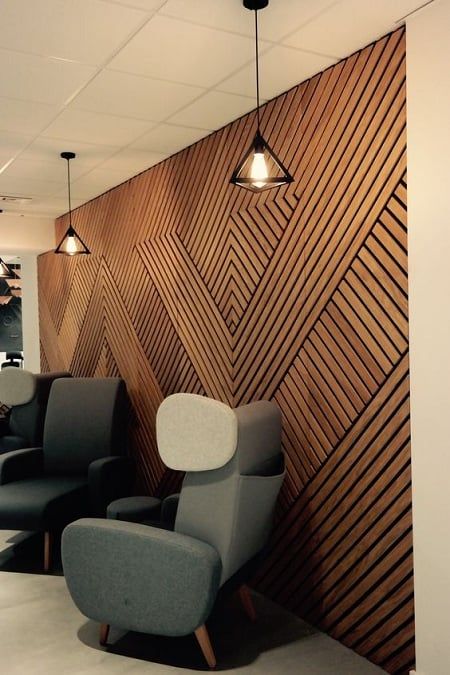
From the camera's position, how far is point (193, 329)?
4.68 meters

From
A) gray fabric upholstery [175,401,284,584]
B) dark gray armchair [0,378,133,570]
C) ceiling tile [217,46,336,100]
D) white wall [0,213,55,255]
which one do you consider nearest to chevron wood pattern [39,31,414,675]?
ceiling tile [217,46,336,100]

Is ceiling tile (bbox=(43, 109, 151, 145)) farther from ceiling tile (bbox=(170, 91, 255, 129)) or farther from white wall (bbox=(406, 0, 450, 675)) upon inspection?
white wall (bbox=(406, 0, 450, 675))

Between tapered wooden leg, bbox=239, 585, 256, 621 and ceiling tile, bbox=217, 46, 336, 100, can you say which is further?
tapered wooden leg, bbox=239, 585, 256, 621

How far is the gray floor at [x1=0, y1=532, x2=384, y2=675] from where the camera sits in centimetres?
299

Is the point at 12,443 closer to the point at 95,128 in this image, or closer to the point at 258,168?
the point at 95,128

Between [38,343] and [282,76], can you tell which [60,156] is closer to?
[282,76]

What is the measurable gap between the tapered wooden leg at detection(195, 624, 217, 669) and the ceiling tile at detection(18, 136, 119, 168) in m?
3.23

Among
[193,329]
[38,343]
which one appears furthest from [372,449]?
[38,343]

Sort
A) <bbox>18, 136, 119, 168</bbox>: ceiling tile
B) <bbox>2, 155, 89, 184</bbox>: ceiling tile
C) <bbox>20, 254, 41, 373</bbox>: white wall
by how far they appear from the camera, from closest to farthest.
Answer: <bbox>18, 136, 119, 168</bbox>: ceiling tile
<bbox>2, 155, 89, 184</bbox>: ceiling tile
<bbox>20, 254, 41, 373</bbox>: white wall

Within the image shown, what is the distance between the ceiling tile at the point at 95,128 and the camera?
3951 millimetres

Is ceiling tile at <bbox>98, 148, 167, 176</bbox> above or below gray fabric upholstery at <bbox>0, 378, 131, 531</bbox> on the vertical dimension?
above

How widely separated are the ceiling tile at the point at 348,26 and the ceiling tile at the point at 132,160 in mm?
2008

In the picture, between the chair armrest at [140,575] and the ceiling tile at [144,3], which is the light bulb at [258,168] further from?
the chair armrest at [140,575]

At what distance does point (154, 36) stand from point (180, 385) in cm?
263
